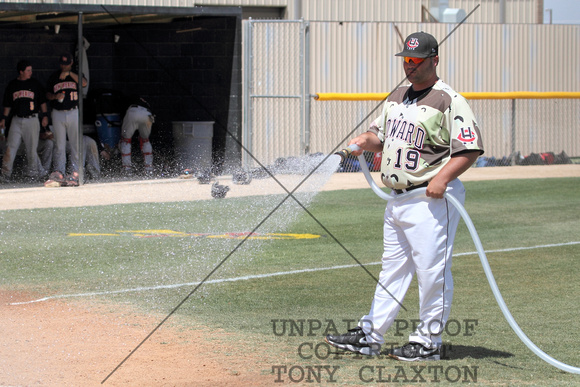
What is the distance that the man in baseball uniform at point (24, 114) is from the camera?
15.9 m

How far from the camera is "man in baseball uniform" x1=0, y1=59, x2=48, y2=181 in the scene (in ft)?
52.0

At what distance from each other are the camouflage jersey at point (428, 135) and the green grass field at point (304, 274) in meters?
1.18

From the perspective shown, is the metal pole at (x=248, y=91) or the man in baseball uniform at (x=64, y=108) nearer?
the man in baseball uniform at (x=64, y=108)

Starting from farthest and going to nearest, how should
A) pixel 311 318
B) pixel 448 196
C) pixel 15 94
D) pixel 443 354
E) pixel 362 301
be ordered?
pixel 15 94 → pixel 362 301 → pixel 311 318 → pixel 443 354 → pixel 448 196

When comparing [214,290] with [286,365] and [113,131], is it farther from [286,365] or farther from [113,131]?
[113,131]

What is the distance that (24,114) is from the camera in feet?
52.4

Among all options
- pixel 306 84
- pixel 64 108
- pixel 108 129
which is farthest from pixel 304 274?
pixel 108 129

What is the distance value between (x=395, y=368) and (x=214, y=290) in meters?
2.65

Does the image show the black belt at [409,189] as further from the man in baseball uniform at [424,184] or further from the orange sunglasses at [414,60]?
the orange sunglasses at [414,60]

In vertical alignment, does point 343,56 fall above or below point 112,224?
above

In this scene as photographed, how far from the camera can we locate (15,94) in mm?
15883

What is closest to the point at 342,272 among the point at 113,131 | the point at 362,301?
the point at 362,301

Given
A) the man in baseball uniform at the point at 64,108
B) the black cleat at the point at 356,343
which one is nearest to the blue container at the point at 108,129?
the man in baseball uniform at the point at 64,108

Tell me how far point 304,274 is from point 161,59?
40.5 feet
